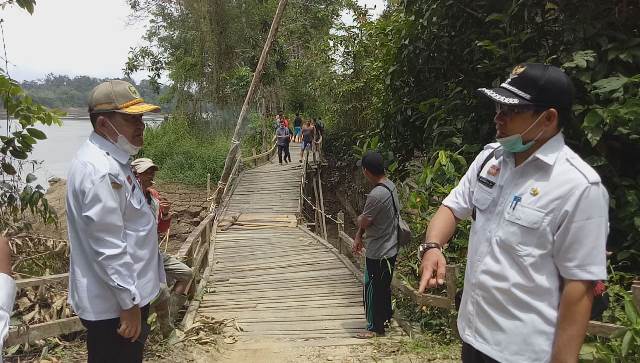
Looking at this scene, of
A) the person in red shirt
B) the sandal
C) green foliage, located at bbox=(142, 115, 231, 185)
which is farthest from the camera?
green foliage, located at bbox=(142, 115, 231, 185)

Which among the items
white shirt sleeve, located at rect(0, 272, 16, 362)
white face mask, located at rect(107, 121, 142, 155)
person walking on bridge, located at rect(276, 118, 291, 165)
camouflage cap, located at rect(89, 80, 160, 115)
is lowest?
person walking on bridge, located at rect(276, 118, 291, 165)

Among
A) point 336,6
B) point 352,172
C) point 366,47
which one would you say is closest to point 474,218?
point 366,47

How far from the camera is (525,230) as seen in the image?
58.6 inches

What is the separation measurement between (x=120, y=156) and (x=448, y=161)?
3.31 m

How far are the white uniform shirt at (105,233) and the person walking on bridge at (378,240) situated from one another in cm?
232

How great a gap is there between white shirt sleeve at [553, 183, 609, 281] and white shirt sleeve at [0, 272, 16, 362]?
1.54 m

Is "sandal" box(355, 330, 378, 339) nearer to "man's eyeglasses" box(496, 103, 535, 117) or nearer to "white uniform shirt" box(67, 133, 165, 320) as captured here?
"white uniform shirt" box(67, 133, 165, 320)

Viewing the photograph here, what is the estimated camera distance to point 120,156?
82.6 inches

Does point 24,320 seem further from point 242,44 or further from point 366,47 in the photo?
point 242,44

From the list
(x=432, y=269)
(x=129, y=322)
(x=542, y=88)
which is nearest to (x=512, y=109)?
(x=542, y=88)

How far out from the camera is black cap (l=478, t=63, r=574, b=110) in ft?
4.94

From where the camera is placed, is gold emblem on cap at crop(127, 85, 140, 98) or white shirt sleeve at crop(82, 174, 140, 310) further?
gold emblem on cap at crop(127, 85, 140, 98)

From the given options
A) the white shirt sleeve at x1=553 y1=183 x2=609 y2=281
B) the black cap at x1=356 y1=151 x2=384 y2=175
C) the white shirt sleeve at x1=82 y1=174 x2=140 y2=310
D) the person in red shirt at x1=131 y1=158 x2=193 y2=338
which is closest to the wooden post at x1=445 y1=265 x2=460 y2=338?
the black cap at x1=356 y1=151 x2=384 y2=175

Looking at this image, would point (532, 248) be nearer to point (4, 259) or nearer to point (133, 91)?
point (4, 259)
